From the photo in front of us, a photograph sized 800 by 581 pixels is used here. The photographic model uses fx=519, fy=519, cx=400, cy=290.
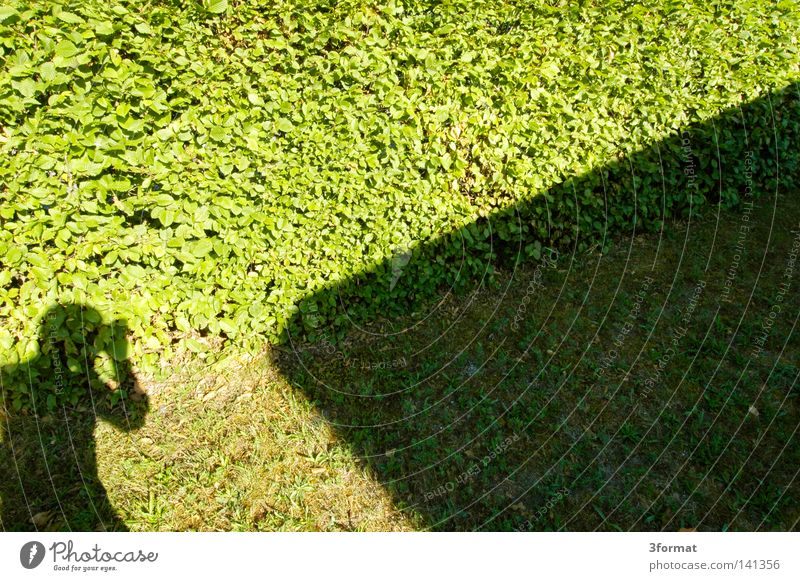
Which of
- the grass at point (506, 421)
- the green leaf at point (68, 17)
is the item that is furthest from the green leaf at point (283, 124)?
the grass at point (506, 421)

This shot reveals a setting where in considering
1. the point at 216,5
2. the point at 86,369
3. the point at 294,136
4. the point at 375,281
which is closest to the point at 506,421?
the point at 375,281

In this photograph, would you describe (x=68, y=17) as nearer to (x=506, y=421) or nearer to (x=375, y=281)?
(x=375, y=281)

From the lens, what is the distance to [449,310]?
185 inches

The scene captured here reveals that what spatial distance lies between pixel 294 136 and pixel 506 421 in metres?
2.57

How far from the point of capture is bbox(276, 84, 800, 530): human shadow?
3.46m

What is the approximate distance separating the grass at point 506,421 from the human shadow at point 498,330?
0.02m

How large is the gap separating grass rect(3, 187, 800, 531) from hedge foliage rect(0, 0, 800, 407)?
474mm

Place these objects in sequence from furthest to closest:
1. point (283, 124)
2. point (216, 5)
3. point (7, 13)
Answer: point (283, 124) → point (216, 5) → point (7, 13)

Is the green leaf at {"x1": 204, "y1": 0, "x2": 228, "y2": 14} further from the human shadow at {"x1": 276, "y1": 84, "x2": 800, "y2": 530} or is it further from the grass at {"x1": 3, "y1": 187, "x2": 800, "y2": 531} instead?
the grass at {"x1": 3, "y1": 187, "x2": 800, "y2": 531}

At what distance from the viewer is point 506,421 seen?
3.79 meters

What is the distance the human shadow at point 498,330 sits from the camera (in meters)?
3.46

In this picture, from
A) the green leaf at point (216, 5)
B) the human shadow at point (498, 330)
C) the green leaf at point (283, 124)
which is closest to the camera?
the green leaf at point (216, 5)

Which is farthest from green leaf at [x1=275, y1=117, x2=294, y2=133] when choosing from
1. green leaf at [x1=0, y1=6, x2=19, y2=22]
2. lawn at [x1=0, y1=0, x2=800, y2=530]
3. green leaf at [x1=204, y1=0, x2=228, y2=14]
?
green leaf at [x1=0, y1=6, x2=19, y2=22]

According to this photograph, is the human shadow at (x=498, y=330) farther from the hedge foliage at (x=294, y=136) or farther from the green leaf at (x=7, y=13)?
the green leaf at (x=7, y=13)
